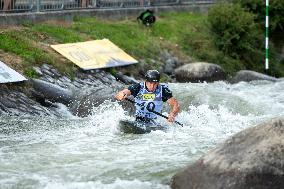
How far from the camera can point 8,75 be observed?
42.0ft

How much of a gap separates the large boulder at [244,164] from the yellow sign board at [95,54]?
8173 millimetres

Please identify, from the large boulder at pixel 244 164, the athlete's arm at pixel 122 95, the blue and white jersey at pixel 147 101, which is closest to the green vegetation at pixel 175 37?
the blue and white jersey at pixel 147 101

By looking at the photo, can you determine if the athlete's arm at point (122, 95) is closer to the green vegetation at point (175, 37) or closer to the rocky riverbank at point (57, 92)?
the rocky riverbank at point (57, 92)

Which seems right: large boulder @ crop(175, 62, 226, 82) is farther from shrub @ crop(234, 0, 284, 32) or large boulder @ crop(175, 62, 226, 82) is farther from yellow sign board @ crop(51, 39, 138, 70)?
shrub @ crop(234, 0, 284, 32)

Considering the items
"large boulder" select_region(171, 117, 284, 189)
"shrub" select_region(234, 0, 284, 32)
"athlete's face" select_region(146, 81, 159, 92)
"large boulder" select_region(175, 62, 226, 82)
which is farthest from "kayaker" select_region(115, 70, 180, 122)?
"shrub" select_region(234, 0, 284, 32)

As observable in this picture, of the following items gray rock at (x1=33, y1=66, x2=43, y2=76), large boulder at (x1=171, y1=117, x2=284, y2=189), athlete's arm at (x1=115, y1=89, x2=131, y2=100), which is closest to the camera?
large boulder at (x1=171, y1=117, x2=284, y2=189)

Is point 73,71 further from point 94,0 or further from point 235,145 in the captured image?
point 235,145

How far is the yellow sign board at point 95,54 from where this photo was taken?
15406 mm

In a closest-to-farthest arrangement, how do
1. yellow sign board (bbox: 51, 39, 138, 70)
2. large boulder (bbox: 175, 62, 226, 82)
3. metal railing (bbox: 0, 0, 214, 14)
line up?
yellow sign board (bbox: 51, 39, 138, 70)
metal railing (bbox: 0, 0, 214, 14)
large boulder (bbox: 175, 62, 226, 82)

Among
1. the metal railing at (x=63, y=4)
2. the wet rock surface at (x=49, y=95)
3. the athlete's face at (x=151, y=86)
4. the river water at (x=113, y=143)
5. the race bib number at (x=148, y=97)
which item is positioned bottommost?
the river water at (x=113, y=143)

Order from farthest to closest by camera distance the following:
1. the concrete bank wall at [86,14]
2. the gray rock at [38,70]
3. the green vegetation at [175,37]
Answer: the green vegetation at [175,37] → the concrete bank wall at [86,14] → the gray rock at [38,70]

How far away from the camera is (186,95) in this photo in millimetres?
14148

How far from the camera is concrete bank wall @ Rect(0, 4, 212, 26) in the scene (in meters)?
16.2

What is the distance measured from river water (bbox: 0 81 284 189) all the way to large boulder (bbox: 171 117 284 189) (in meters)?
0.70
